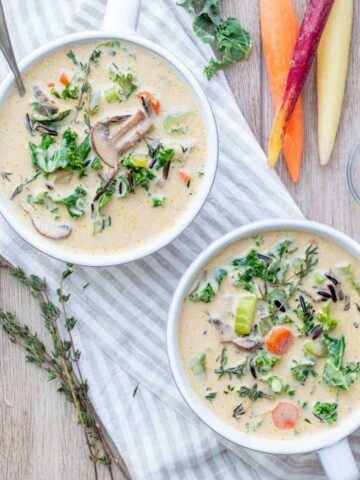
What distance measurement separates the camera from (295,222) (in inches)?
96.3

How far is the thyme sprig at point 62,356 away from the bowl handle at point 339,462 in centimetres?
77

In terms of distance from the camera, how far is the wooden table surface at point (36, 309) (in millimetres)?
2781

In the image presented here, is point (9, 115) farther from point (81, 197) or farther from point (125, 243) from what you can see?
point (125, 243)

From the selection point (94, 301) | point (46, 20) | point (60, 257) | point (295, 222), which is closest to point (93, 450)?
point (94, 301)

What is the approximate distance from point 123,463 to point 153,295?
645 millimetres

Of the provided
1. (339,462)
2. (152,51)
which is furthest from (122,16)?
(339,462)

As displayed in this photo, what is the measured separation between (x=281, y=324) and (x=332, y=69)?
944 mm

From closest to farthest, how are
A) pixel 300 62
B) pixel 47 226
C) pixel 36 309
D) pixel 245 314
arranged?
pixel 245 314 → pixel 47 226 → pixel 300 62 → pixel 36 309

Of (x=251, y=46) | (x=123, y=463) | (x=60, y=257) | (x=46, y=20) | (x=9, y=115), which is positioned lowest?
(x=123, y=463)

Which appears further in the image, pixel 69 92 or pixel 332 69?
pixel 332 69

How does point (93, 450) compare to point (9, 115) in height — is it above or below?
below

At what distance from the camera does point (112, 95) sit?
248 centimetres

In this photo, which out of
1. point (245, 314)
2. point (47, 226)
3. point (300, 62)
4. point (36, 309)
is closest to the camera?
point (245, 314)

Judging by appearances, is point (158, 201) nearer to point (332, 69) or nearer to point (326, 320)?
point (326, 320)
